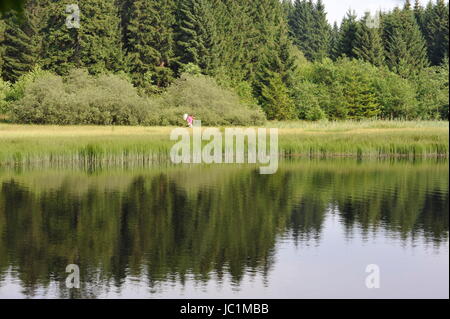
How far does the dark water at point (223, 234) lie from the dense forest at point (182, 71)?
2851cm

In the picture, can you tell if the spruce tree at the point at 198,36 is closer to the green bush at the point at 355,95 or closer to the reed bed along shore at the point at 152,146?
the green bush at the point at 355,95

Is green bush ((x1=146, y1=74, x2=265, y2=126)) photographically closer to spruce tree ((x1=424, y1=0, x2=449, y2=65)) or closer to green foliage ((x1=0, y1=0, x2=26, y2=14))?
spruce tree ((x1=424, y1=0, x2=449, y2=65))

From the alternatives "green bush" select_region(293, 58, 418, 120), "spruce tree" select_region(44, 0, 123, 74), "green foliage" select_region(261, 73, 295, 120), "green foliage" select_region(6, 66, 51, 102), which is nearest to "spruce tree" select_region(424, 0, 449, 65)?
"green bush" select_region(293, 58, 418, 120)

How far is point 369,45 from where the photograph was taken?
98625 mm

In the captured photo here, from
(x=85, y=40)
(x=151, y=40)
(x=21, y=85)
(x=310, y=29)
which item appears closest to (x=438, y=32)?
(x=310, y=29)

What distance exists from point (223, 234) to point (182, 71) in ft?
205

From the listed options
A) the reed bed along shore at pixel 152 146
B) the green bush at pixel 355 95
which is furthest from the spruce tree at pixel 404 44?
the reed bed along shore at pixel 152 146

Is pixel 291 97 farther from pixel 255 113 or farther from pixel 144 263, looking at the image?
pixel 144 263

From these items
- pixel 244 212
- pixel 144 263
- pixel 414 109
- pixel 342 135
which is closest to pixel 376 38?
pixel 414 109

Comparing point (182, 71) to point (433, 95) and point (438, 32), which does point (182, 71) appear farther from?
point (438, 32)

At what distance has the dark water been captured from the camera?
17.9m

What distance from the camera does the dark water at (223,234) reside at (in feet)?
58.7

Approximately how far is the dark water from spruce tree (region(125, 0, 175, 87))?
47.8 metres

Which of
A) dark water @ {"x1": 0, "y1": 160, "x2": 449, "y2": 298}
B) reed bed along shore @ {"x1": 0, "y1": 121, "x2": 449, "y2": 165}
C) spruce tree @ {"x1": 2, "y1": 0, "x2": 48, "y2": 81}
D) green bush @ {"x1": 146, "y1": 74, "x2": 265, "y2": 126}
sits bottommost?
dark water @ {"x1": 0, "y1": 160, "x2": 449, "y2": 298}
